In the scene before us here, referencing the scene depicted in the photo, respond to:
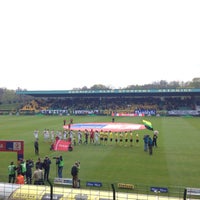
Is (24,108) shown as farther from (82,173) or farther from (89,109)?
(82,173)

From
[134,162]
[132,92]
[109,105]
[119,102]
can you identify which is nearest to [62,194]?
[134,162]

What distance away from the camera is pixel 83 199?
10531mm

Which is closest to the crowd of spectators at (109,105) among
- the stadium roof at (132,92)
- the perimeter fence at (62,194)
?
the stadium roof at (132,92)

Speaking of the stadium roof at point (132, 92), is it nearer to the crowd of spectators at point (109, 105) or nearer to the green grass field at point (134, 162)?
the crowd of spectators at point (109, 105)

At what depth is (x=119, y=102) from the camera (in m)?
80.8

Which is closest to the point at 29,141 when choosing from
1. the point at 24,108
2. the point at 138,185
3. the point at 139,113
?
the point at 138,185

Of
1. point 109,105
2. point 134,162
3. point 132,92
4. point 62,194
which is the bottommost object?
point 134,162

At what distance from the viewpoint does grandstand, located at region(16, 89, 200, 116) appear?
226 ft

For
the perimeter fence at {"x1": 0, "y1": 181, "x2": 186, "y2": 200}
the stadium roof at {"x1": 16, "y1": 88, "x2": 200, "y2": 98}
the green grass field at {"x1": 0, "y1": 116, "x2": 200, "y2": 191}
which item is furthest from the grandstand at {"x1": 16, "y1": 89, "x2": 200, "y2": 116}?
the perimeter fence at {"x1": 0, "y1": 181, "x2": 186, "y2": 200}

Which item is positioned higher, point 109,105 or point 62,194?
point 109,105

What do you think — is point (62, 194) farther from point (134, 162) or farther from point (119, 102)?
point (119, 102)

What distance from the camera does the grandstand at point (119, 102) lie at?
69.0 m

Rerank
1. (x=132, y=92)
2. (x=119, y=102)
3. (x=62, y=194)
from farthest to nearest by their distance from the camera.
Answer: (x=119, y=102), (x=132, y=92), (x=62, y=194)

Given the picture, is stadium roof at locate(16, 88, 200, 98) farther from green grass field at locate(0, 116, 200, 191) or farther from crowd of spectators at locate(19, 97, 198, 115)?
green grass field at locate(0, 116, 200, 191)
